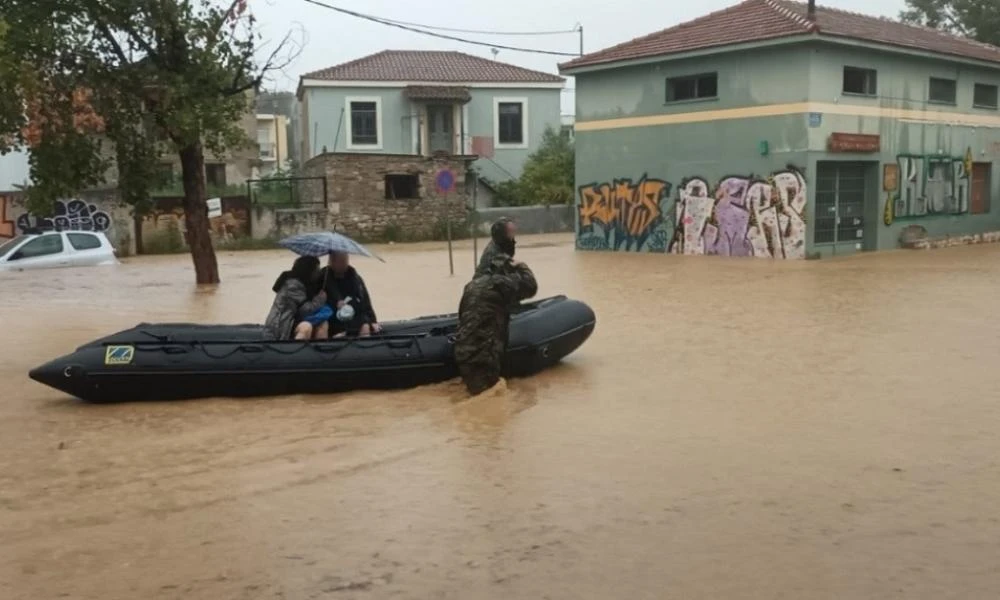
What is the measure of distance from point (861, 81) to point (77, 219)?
74.0ft

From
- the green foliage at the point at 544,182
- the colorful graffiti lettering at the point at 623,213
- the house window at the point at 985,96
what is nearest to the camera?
the colorful graffiti lettering at the point at 623,213

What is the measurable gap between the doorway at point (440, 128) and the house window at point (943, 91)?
22125mm

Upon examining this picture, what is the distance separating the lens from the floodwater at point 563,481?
563cm

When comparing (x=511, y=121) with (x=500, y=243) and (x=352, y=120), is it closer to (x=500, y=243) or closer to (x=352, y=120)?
(x=352, y=120)

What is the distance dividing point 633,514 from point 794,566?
3.92 feet

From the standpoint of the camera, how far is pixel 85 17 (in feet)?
55.7

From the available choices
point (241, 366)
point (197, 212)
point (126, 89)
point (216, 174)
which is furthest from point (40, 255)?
point (216, 174)

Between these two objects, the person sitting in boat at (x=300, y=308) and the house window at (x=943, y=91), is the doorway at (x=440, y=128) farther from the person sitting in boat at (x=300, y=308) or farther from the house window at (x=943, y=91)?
the person sitting in boat at (x=300, y=308)

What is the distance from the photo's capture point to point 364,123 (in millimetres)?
46469

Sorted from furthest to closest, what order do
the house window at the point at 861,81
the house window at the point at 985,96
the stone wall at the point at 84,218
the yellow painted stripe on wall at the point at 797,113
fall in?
the stone wall at the point at 84,218 < the house window at the point at 985,96 < the house window at the point at 861,81 < the yellow painted stripe on wall at the point at 797,113

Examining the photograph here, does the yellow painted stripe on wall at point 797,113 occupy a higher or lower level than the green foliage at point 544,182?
higher

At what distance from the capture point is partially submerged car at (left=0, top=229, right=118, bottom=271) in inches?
952

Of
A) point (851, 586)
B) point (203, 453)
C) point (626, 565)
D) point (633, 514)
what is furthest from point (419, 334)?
point (851, 586)

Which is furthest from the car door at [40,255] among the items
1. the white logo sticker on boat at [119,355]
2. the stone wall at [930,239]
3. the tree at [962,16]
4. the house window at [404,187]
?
the tree at [962,16]
